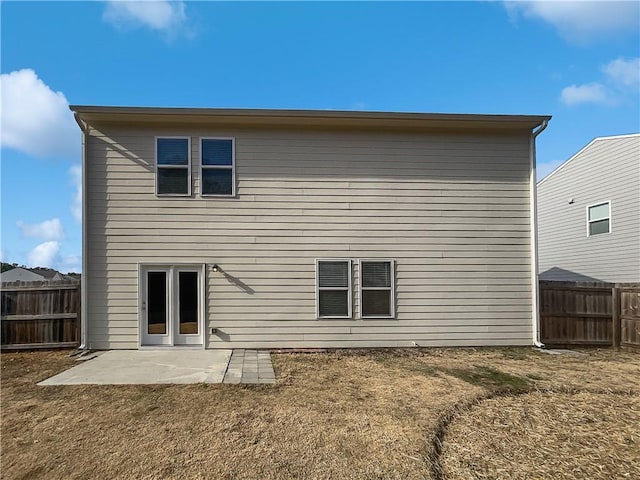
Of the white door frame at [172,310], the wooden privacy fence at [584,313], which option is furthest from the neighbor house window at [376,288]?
the wooden privacy fence at [584,313]

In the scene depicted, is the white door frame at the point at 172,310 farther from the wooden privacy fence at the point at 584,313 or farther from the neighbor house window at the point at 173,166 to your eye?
the wooden privacy fence at the point at 584,313

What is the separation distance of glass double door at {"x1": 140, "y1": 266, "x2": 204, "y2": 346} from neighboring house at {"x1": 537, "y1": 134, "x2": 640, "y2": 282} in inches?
503

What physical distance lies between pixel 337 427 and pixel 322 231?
5.00m

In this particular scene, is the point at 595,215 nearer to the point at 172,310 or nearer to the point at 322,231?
the point at 322,231

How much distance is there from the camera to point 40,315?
831cm

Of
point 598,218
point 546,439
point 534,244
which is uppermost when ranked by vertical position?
point 598,218

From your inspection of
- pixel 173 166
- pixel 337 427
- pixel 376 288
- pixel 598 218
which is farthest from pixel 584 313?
pixel 173 166

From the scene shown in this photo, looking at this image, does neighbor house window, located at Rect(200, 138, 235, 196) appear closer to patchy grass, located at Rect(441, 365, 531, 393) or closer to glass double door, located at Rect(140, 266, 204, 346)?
glass double door, located at Rect(140, 266, 204, 346)

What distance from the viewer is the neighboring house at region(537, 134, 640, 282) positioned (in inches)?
472

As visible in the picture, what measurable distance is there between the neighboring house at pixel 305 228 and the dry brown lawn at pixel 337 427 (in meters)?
2.05

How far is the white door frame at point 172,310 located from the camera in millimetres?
8180

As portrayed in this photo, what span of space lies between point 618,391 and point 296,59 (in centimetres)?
949

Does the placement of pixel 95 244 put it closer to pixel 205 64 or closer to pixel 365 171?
pixel 205 64

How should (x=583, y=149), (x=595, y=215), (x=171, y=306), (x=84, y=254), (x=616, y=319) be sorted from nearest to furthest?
(x=84, y=254), (x=171, y=306), (x=616, y=319), (x=595, y=215), (x=583, y=149)
